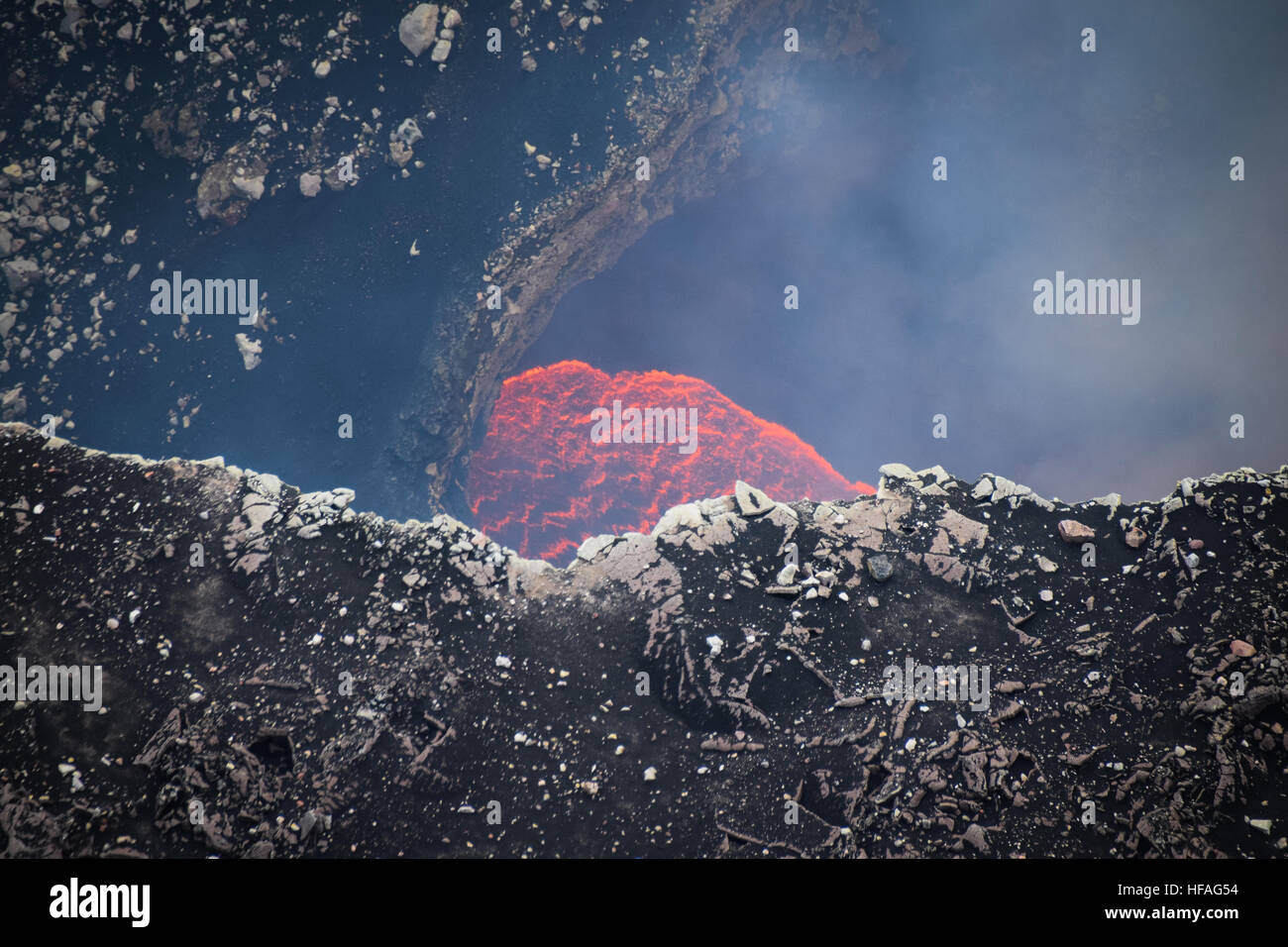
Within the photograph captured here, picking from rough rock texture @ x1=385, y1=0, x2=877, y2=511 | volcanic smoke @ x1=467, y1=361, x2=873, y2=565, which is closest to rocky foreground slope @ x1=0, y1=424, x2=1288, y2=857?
rough rock texture @ x1=385, y1=0, x2=877, y2=511

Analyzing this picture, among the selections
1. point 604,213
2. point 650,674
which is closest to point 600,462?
point 604,213

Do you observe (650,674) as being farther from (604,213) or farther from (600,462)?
(604,213)

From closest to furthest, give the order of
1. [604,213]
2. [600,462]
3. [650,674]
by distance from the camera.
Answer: [650,674]
[604,213]
[600,462]

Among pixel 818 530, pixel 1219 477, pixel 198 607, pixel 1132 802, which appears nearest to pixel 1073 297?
pixel 1219 477

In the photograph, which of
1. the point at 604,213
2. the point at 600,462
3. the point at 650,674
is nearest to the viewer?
the point at 650,674

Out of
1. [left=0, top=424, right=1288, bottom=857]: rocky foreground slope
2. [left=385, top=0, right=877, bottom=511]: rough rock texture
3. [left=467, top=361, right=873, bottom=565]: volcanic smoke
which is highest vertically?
[left=385, top=0, right=877, bottom=511]: rough rock texture

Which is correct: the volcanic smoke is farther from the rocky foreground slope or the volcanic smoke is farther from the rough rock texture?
the rocky foreground slope
